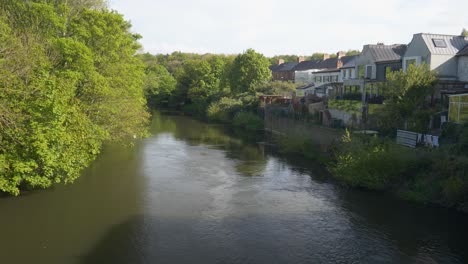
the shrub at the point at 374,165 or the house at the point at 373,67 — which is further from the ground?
the house at the point at 373,67

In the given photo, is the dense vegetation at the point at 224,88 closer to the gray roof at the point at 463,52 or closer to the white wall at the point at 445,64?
the white wall at the point at 445,64

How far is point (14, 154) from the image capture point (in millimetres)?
18359

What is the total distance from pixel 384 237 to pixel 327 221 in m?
2.56

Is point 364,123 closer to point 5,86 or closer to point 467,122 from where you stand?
point 467,122

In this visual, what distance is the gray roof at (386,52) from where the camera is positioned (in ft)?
132

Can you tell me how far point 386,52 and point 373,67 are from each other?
6.40ft

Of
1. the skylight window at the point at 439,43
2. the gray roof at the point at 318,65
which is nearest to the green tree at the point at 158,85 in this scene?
the gray roof at the point at 318,65

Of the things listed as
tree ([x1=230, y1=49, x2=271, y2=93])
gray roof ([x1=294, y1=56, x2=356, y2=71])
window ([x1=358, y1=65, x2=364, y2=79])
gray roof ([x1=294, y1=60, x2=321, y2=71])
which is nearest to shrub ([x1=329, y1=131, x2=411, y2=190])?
window ([x1=358, y1=65, x2=364, y2=79])

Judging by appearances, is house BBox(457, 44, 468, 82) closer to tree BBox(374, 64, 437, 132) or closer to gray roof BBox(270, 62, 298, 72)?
tree BBox(374, 64, 437, 132)

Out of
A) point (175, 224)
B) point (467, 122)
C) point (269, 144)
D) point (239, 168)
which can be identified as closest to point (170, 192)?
point (175, 224)

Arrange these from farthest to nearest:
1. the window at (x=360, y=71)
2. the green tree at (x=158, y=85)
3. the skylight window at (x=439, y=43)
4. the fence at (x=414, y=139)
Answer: the green tree at (x=158, y=85) < the window at (x=360, y=71) < the skylight window at (x=439, y=43) < the fence at (x=414, y=139)

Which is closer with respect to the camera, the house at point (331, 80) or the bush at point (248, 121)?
the house at point (331, 80)

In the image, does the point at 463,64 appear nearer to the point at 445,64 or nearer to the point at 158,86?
the point at 445,64

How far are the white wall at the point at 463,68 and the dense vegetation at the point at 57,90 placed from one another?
2540cm
